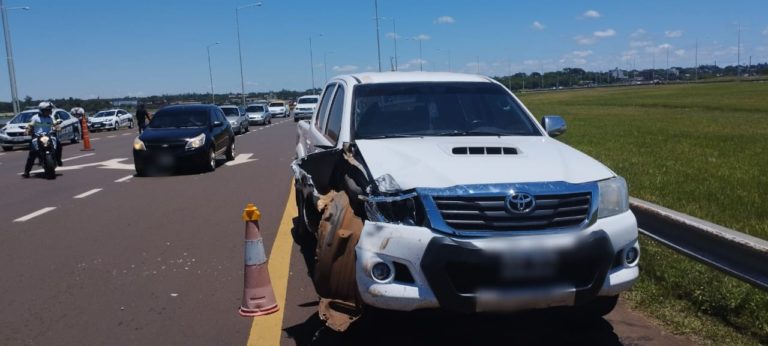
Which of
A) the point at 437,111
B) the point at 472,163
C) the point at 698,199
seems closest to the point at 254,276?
the point at 472,163

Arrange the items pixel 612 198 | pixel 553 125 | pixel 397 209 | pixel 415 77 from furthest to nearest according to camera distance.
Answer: pixel 415 77 < pixel 553 125 < pixel 612 198 < pixel 397 209

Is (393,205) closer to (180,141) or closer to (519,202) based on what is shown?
(519,202)

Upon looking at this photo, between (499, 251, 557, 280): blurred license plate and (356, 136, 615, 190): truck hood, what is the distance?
18.0 inches

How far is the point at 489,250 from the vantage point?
4020 millimetres

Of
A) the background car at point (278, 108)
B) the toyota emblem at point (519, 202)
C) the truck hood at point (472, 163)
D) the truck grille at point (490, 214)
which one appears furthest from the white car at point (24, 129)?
the background car at point (278, 108)

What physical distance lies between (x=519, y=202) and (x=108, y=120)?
43240mm

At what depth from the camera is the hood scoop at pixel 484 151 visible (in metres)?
4.88

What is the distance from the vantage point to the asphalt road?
4.89 metres

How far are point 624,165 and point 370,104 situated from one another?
8.84m

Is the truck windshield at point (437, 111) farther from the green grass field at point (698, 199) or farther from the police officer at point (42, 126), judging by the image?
the police officer at point (42, 126)

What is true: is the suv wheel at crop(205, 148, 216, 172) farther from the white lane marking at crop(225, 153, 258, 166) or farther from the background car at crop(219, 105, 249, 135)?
the background car at crop(219, 105, 249, 135)

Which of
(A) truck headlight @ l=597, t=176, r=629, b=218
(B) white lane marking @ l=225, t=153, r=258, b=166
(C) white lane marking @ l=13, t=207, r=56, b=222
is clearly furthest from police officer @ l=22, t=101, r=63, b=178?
(A) truck headlight @ l=597, t=176, r=629, b=218

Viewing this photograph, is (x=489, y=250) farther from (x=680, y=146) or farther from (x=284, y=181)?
(x=680, y=146)

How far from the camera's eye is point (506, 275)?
160 inches
